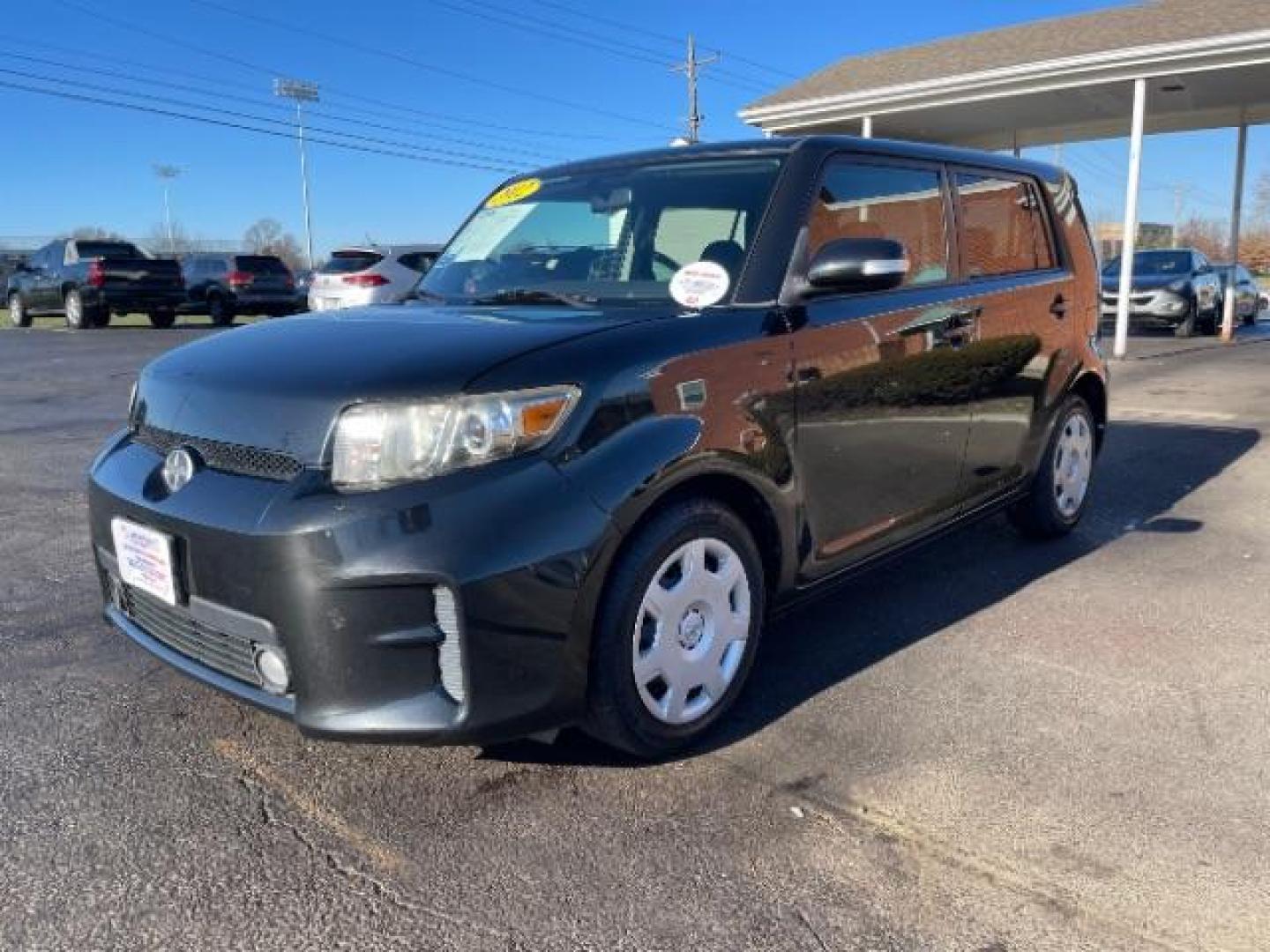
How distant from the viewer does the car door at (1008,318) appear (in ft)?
13.2

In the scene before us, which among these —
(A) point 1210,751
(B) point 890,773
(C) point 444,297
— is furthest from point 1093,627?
(C) point 444,297

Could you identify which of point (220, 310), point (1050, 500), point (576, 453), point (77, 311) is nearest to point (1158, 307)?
point (1050, 500)

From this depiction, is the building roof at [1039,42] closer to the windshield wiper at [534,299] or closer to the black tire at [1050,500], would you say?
the black tire at [1050,500]

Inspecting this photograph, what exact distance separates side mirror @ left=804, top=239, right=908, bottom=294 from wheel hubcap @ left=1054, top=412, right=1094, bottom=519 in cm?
211

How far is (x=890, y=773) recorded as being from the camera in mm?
2732

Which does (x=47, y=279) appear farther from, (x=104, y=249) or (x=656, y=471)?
(x=656, y=471)

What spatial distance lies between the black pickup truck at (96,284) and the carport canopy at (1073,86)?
12.3 meters

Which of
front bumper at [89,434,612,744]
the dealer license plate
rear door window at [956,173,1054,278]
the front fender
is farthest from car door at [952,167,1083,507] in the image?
the dealer license plate

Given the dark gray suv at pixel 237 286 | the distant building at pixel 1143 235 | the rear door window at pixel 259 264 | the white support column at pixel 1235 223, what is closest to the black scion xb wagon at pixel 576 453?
the white support column at pixel 1235 223

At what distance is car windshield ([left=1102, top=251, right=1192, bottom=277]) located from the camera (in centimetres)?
1798

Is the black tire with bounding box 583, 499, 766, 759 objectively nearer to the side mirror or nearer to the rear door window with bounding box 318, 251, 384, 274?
the side mirror

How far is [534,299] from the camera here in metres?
3.32

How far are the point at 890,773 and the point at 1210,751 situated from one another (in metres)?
0.93

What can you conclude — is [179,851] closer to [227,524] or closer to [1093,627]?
[227,524]
